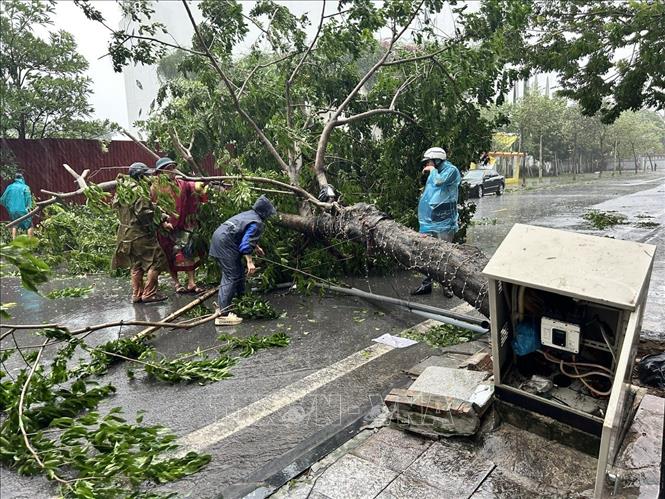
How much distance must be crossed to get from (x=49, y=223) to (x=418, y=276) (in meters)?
6.37

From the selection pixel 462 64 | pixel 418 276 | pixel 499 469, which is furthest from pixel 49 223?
pixel 499 469

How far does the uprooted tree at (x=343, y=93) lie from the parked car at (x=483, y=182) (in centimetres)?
1227

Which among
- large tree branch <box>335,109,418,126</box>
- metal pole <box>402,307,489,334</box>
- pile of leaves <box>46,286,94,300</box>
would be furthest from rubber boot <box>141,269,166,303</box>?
metal pole <box>402,307,489,334</box>

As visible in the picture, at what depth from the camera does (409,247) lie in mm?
4730

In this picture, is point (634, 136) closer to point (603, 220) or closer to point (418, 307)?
point (603, 220)

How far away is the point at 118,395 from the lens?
3.72 m

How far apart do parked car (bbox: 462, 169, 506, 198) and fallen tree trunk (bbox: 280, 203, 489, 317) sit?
48.6ft

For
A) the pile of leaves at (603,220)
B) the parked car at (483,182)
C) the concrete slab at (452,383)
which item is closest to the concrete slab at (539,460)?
the concrete slab at (452,383)

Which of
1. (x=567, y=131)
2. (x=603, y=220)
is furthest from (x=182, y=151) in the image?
(x=567, y=131)

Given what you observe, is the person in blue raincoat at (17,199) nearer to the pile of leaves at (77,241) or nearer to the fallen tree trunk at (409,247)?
the pile of leaves at (77,241)

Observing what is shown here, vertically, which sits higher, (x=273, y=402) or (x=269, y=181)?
(x=269, y=181)

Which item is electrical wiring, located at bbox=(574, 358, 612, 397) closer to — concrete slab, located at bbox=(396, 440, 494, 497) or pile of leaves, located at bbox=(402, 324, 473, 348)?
concrete slab, located at bbox=(396, 440, 494, 497)

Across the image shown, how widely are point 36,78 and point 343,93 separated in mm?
8733

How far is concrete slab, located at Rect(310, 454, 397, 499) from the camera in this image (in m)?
2.48
